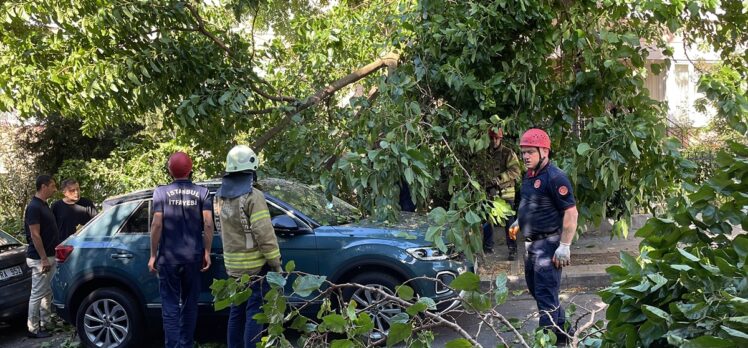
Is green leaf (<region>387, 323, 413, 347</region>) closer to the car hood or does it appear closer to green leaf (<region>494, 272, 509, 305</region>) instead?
green leaf (<region>494, 272, 509, 305</region>)

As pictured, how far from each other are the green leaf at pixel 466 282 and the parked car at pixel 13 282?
6.30 m

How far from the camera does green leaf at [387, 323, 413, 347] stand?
238cm

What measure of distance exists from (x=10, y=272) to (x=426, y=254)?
4.60 meters

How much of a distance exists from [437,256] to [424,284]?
0.30 metres

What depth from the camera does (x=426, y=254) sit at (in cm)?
603

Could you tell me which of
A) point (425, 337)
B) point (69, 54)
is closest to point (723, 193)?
point (425, 337)

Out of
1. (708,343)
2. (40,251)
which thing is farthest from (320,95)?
(708,343)

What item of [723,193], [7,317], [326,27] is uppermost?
[326,27]

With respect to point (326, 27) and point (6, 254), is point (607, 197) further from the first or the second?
point (6, 254)

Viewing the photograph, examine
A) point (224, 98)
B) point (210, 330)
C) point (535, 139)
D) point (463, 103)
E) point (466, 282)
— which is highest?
point (224, 98)

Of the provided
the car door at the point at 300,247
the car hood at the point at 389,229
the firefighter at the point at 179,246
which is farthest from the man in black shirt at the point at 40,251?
the car hood at the point at 389,229

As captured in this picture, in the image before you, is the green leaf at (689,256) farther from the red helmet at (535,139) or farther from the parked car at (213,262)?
the parked car at (213,262)

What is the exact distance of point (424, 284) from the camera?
19.5 ft

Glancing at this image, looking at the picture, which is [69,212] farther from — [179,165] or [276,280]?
[276,280]
